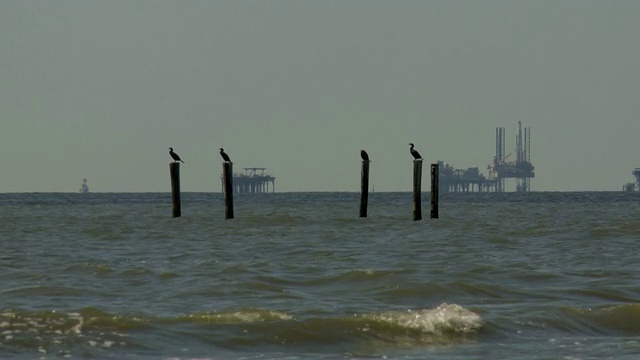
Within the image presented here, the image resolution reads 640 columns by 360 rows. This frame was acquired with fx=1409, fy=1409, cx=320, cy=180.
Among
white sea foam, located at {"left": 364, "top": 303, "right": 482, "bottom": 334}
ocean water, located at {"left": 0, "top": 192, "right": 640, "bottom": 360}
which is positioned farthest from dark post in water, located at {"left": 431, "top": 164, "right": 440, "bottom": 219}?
white sea foam, located at {"left": 364, "top": 303, "right": 482, "bottom": 334}

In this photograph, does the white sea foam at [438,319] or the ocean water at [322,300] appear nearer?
the ocean water at [322,300]

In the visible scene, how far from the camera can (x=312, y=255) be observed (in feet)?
86.3

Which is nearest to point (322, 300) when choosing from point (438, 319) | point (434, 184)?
point (438, 319)

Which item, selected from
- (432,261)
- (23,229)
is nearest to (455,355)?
(432,261)

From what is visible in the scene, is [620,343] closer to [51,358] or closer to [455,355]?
[455,355]

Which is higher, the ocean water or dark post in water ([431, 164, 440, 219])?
dark post in water ([431, 164, 440, 219])

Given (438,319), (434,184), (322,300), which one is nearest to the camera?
(438,319)

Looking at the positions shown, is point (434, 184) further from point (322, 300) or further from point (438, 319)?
point (438, 319)

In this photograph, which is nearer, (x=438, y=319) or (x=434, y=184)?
(x=438, y=319)

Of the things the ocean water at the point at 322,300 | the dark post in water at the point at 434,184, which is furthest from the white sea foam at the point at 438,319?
the dark post in water at the point at 434,184

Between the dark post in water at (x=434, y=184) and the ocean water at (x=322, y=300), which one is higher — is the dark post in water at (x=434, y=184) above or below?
above

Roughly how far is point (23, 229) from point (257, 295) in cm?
2609

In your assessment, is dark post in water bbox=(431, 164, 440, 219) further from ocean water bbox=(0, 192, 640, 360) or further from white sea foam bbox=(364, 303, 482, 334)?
white sea foam bbox=(364, 303, 482, 334)

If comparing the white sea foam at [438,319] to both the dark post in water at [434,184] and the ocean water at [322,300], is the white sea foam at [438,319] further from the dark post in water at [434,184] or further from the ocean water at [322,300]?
the dark post in water at [434,184]
